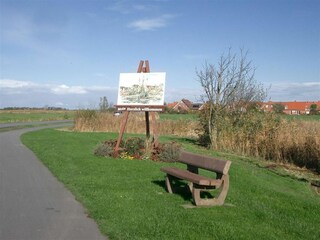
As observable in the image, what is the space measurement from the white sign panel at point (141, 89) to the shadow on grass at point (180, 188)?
225 inches

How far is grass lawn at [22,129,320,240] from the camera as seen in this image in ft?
19.5

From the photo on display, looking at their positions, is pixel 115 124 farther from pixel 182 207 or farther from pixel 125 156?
pixel 182 207

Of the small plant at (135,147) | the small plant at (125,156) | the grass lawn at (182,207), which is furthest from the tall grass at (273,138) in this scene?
the small plant at (125,156)

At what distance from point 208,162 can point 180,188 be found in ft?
4.77

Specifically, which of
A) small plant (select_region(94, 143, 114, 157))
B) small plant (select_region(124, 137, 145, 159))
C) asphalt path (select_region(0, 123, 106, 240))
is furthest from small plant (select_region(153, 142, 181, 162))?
asphalt path (select_region(0, 123, 106, 240))

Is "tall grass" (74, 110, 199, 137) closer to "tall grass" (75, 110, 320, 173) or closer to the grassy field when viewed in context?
"tall grass" (75, 110, 320, 173)

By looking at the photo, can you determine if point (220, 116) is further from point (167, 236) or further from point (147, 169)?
point (167, 236)

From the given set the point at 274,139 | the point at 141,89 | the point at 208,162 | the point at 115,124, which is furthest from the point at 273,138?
the point at 115,124

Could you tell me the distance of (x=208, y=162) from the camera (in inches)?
322

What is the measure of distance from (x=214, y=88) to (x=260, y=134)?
167 inches

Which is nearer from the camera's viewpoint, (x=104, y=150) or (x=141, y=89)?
(x=104, y=150)

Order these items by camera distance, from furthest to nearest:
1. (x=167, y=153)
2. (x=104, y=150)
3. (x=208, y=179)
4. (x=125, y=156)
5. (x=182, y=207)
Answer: (x=104, y=150) → (x=125, y=156) → (x=167, y=153) → (x=208, y=179) → (x=182, y=207)

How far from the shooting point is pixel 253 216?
6867mm

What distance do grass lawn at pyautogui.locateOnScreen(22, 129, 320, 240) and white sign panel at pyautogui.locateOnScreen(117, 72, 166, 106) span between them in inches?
162
